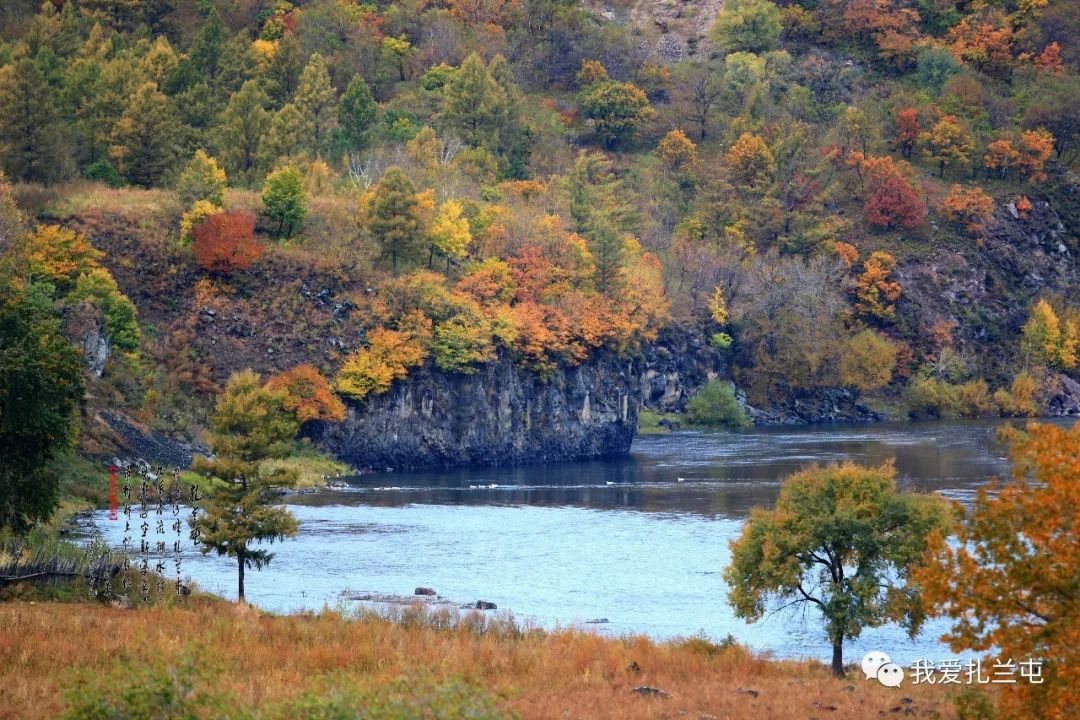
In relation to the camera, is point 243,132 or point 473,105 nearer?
point 243,132

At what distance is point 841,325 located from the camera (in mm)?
138750

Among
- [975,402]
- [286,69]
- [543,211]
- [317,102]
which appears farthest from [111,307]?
[975,402]

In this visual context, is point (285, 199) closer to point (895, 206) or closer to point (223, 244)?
point (223, 244)

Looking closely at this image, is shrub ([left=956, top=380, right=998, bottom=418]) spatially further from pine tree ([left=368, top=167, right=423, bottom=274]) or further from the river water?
pine tree ([left=368, top=167, right=423, bottom=274])

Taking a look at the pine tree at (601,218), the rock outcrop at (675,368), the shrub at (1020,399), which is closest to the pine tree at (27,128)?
the pine tree at (601,218)

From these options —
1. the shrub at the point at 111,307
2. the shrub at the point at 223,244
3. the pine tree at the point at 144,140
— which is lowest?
the shrub at the point at 111,307

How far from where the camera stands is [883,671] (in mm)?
36906

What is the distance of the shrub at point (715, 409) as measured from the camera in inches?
4897

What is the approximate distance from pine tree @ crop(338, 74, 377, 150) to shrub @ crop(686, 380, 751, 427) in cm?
3974

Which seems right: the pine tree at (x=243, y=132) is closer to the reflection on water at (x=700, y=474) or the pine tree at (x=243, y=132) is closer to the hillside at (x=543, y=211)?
the hillside at (x=543, y=211)

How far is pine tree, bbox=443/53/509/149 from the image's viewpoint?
14425 cm

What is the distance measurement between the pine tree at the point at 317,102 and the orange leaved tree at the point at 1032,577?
368ft

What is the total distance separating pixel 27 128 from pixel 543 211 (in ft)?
141

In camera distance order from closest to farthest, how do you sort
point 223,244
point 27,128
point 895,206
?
point 223,244 → point 27,128 → point 895,206
